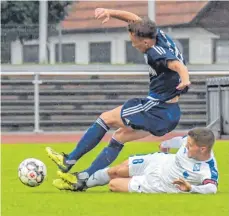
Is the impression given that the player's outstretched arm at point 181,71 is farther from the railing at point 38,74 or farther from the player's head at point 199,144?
the railing at point 38,74

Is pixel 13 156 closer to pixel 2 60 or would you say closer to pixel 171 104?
pixel 171 104

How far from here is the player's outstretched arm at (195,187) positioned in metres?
9.45

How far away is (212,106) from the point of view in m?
22.4

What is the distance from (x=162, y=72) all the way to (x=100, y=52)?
651 inches

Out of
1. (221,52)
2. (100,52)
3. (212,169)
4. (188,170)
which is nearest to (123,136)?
(188,170)

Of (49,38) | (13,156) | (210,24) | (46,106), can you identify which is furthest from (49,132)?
(13,156)

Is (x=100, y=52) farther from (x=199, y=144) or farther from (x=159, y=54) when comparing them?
(x=199, y=144)

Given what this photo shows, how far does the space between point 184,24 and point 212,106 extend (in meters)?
6.55

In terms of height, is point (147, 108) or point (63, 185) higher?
point (147, 108)

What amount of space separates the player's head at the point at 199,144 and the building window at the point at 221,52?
16.0m

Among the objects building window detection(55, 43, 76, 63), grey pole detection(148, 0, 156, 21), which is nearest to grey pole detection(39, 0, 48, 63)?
building window detection(55, 43, 76, 63)

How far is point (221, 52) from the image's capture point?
2583cm

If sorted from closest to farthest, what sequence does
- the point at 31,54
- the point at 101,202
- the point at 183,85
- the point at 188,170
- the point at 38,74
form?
the point at 101,202
the point at 188,170
the point at 183,85
the point at 38,74
the point at 31,54

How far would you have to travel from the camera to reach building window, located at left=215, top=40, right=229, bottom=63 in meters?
25.5
